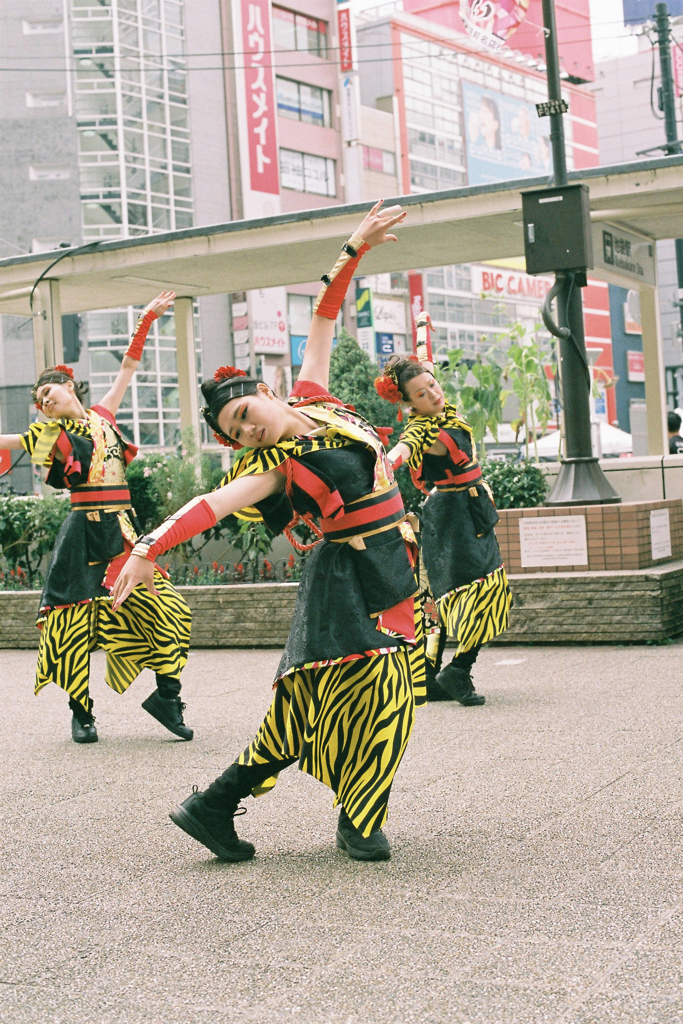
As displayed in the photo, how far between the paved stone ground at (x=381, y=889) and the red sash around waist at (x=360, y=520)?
1.06 metres

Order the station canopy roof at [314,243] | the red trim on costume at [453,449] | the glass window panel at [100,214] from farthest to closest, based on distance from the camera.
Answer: the glass window panel at [100,214], the station canopy roof at [314,243], the red trim on costume at [453,449]

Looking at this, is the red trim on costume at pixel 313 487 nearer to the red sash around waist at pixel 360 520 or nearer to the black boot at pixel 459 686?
the red sash around waist at pixel 360 520

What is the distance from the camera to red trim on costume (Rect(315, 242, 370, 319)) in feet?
15.4

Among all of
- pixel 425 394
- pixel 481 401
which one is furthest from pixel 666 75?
pixel 425 394

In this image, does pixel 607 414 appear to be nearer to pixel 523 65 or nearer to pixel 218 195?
pixel 523 65

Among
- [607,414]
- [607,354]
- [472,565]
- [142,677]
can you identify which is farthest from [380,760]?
[607,354]

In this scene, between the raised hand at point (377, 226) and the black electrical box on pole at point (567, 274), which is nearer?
the raised hand at point (377, 226)

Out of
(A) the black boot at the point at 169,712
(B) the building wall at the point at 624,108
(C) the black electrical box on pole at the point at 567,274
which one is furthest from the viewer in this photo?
(B) the building wall at the point at 624,108

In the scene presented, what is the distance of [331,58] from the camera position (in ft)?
170

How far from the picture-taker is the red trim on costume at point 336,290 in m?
4.69

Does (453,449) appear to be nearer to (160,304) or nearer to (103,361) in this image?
(160,304)

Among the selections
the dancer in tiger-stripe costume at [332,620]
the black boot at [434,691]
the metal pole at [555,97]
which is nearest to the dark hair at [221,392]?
the dancer in tiger-stripe costume at [332,620]

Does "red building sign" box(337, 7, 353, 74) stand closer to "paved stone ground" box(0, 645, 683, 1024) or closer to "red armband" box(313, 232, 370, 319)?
"paved stone ground" box(0, 645, 683, 1024)

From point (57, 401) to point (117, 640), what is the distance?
4.24ft
